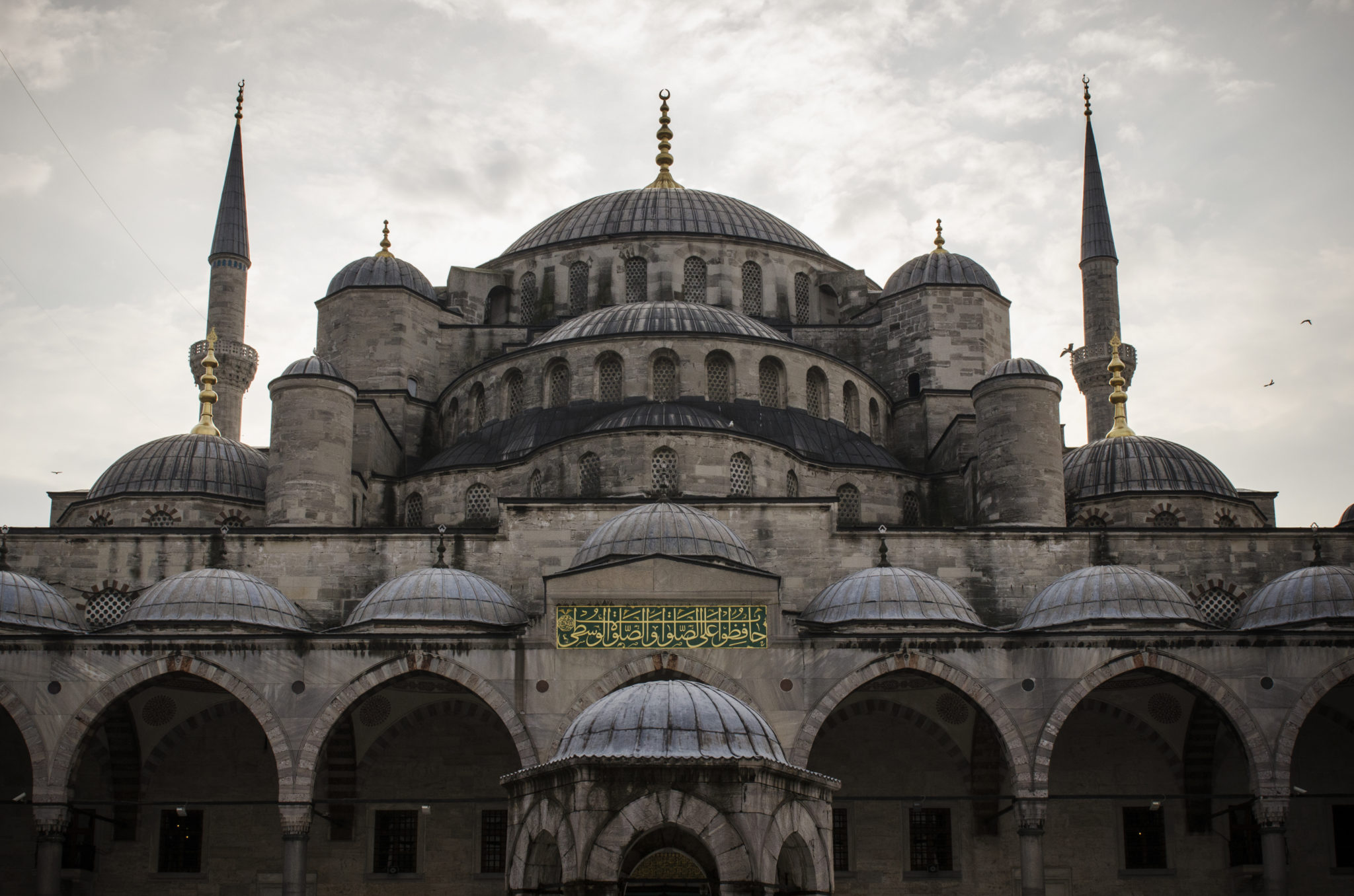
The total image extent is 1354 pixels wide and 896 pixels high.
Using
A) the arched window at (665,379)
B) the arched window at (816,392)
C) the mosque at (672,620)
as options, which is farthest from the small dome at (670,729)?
the arched window at (816,392)

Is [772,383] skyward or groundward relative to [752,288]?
groundward

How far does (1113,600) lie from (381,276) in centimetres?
1455

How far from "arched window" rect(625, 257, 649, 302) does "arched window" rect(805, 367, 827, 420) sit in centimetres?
505

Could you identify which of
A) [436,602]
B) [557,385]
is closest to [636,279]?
[557,385]

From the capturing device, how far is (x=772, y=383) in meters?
24.6

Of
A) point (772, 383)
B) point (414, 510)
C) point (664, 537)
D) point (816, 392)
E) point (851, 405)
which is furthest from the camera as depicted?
point (851, 405)

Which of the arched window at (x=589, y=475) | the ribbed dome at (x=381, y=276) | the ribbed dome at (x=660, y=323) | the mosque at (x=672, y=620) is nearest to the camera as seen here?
the mosque at (x=672, y=620)

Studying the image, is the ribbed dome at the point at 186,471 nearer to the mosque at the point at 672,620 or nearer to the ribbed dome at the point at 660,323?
the mosque at the point at 672,620

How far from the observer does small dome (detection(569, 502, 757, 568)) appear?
19250 mm

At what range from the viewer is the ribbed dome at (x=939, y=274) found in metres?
28.2

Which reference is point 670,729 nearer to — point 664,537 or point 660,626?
point 660,626

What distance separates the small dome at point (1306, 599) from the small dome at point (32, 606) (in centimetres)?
1393

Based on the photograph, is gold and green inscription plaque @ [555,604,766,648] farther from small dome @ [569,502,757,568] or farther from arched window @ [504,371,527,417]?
arched window @ [504,371,527,417]

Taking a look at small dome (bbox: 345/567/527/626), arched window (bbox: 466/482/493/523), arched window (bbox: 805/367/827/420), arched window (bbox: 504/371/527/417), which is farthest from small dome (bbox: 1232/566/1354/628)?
arched window (bbox: 504/371/527/417)
